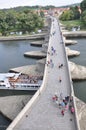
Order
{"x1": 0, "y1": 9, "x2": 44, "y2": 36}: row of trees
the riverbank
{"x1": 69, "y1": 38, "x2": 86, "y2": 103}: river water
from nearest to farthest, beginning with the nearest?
1. {"x1": 69, "y1": 38, "x2": 86, "y2": 103}: river water
2. the riverbank
3. {"x1": 0, "y1": 9, "x2": 44, "y2": 36}: row of trees

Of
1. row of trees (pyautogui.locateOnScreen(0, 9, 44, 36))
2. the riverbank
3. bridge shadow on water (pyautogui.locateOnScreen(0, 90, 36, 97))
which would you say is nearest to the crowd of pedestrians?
bridge shadow on water (pyautogui.locateOnScreen(0, 90, 36, 97))

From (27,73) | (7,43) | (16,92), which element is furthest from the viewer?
(7,43)

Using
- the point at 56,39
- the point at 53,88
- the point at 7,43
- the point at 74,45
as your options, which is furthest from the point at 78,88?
the point at 7,43

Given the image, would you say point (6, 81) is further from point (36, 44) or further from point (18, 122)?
point (36, 44)

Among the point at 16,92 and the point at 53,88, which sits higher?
the point at 53,88

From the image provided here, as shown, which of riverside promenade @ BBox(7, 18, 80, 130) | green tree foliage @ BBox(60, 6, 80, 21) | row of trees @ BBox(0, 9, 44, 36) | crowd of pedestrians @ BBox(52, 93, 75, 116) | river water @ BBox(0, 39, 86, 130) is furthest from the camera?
green tree foliage @ BBox(60, 6, 80, 21)

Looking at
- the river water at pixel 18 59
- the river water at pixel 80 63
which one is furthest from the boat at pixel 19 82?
the river water at pixel 80 63

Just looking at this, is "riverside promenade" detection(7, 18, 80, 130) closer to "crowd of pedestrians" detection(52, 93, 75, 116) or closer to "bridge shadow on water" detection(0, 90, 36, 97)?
"crowd of pedestrians" detection(52, 93, 75, 116)
